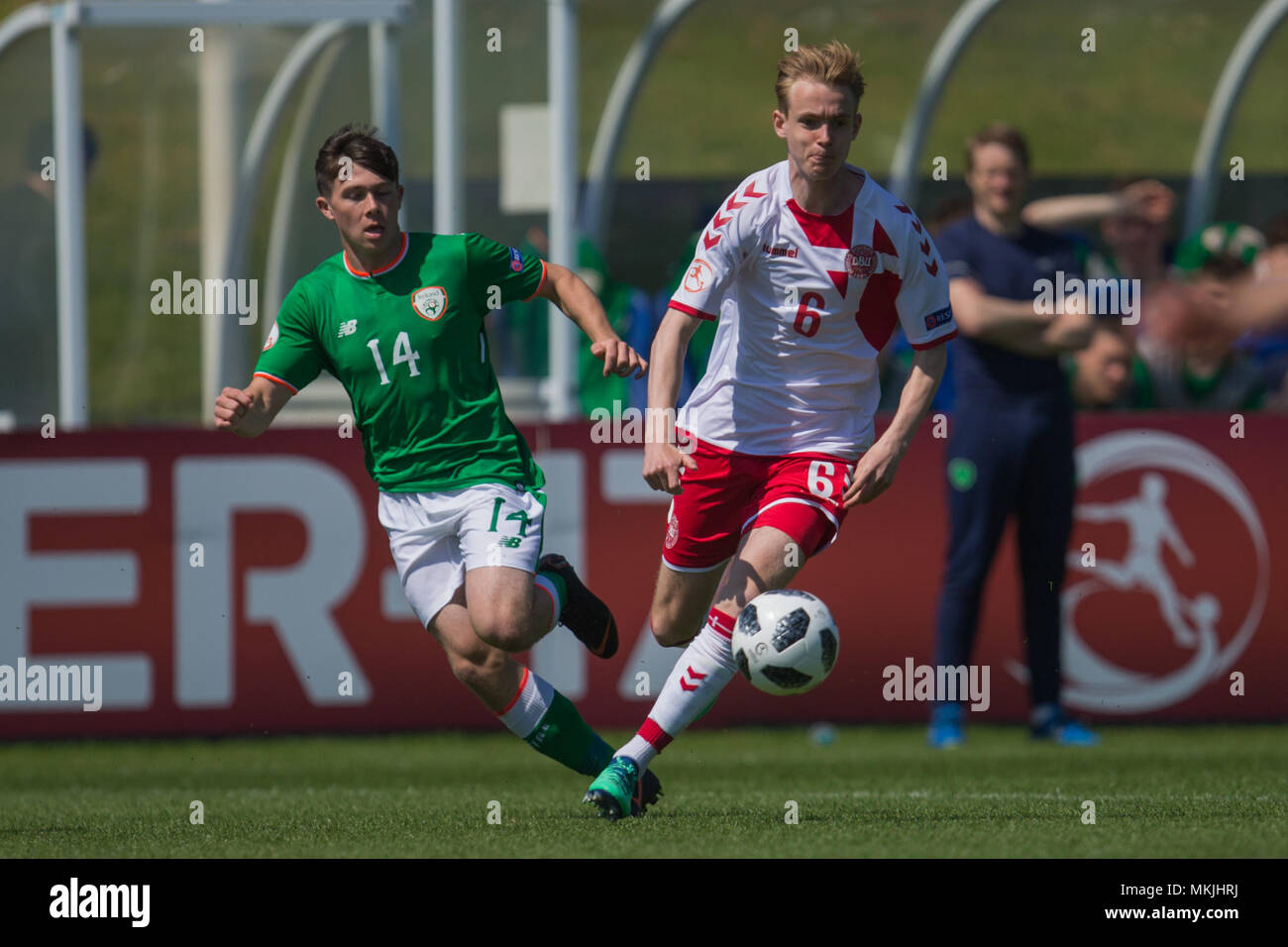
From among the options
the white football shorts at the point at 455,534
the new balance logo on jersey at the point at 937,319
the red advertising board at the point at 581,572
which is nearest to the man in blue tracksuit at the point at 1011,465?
the red advertising board at the point at 581,572

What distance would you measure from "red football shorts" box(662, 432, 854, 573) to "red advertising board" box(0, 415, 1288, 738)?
2.96 m

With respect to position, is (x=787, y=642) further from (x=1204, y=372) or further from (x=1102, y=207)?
(x=1204, y=372)

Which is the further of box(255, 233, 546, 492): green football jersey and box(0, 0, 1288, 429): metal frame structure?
box(0, 0, 1288, 429): metal frame structure

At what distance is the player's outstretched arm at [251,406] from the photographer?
6.27m

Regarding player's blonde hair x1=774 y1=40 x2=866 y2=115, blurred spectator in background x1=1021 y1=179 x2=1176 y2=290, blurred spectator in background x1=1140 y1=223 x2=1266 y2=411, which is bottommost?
blurred spectator in background x1=1140 y1=223 x2=1266 y2=411

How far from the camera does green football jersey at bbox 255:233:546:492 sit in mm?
6641

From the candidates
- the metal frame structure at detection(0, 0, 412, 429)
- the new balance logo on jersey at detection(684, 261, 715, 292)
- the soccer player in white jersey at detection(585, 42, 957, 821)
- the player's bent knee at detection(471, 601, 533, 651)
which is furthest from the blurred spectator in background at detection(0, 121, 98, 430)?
the new balance logo on jersey at detection(684, 261, 715, 292)

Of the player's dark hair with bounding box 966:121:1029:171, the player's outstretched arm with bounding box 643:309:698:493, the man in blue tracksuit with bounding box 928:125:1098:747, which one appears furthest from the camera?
the man in blue tracksuit with bounding box 928:125:1098:747

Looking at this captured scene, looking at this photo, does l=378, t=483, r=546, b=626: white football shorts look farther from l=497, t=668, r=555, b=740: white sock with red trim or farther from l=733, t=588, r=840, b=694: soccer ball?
l=733, t=588, r=840, b=694: soccer ball

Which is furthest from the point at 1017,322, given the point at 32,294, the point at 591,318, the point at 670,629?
the point at 32,294

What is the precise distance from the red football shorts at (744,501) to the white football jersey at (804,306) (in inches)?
2.4

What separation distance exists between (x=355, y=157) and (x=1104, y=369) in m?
5.04

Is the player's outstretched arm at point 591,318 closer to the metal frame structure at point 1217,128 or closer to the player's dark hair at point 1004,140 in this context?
the player's dark hair at point 1004,140
